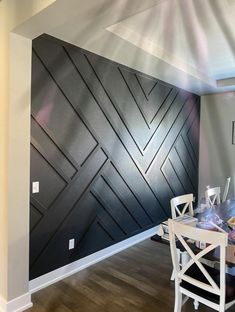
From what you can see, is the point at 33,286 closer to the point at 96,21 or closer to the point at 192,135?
the point at 96,21

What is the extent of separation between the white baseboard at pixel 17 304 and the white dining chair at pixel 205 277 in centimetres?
138

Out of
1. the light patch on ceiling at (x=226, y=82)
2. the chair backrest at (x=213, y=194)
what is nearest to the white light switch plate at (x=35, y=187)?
the chair backrest at (x=213, y=194)

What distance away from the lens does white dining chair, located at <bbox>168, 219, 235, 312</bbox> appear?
1.73 metres

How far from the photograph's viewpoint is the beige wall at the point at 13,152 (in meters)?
2.23

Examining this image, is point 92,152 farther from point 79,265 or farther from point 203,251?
point 203,251

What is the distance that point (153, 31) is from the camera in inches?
113

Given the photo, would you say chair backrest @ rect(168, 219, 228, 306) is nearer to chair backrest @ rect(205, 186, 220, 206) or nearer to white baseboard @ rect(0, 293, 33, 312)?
white baseboard @ rect(0, 293, 33, 312)

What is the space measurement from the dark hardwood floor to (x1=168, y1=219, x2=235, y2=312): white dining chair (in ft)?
1.83

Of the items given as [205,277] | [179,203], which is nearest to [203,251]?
[205,277]

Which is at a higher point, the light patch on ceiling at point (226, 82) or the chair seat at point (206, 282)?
the light patch on ceiling at point (226, 82)

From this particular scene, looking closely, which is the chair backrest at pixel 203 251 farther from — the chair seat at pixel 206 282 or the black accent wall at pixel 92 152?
the black accent wall at pixel 92 152

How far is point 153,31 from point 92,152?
5.13ft

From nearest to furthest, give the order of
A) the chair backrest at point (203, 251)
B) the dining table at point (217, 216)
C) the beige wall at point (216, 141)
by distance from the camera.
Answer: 1. the chair backrest at point (203, 251)
2. the dining table at point (217, 216)
3. the beige wall at point (216, 141)

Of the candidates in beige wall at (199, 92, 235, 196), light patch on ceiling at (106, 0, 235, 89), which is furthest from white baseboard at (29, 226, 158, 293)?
light patch on ceiling at (106, 0, 235, 89)
